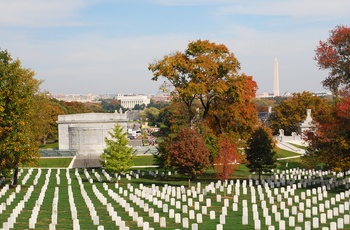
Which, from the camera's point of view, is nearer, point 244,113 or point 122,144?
point 122,144

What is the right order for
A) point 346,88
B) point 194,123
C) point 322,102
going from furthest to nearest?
point 322,102
point 194,123
point 346,88

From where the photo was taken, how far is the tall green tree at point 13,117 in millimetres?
42116

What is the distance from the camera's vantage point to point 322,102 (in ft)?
312

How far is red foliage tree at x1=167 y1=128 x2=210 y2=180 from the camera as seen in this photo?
46.1 metres

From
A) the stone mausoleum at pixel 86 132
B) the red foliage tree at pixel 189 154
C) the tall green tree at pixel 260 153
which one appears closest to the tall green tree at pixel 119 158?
the red foliage tree at pixel 189 154

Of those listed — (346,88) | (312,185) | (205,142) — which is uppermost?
(346,88)

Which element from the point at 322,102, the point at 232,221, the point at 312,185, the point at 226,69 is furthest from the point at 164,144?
the point at 322,102

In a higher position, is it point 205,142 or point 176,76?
point 176,76

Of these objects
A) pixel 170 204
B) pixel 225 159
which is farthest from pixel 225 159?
pixel 170 204

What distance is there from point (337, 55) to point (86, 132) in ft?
137

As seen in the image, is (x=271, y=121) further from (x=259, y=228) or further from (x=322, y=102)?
(x=259, y=228)

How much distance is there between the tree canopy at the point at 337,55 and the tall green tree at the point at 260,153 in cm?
957

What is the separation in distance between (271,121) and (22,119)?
61.5m

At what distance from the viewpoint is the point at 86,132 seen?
77.9m
